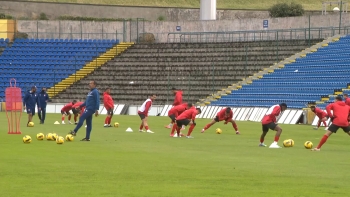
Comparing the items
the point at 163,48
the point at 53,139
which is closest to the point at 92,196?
the point at 53,139

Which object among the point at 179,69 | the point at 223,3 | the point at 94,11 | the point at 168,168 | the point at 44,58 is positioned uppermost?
the point at 223,3

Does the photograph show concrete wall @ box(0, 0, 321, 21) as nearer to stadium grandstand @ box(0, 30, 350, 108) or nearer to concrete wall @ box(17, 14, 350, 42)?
concrete wall @ box(17, 14, 350, 42)

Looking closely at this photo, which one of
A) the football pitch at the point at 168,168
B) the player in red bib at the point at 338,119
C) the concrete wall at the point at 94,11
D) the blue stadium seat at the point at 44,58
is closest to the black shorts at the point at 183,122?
the football pitch at the point at 168,168

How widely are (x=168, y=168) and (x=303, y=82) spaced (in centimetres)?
3227

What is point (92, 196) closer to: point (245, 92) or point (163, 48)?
point (245, 92)

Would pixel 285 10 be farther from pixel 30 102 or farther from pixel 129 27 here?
pixel 30 102

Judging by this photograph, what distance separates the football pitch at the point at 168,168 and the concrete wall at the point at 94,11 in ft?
173

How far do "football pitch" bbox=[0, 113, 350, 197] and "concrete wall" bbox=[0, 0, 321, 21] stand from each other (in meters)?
52.6

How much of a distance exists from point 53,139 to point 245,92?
86.2 feet

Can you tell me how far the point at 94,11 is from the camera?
84.1 metres

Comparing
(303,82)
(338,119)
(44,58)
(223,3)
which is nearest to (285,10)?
(223,3)

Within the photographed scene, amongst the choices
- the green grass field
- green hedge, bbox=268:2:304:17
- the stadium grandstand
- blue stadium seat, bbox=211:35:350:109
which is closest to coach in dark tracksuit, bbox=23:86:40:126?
blue stadium seat, bbox=211:35:350:109

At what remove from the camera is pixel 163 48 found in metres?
64.9

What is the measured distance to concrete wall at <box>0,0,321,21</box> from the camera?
81.6 meters
